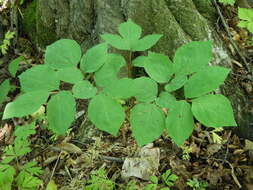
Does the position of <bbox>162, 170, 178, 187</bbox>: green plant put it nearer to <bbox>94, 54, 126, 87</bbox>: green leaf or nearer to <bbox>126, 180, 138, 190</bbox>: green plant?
<bbox>126, 180, 138, 190</bbox>: green plant

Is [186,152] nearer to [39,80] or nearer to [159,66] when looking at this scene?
[159,66]

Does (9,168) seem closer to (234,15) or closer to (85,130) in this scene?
(85,130)

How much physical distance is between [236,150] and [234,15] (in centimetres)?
132

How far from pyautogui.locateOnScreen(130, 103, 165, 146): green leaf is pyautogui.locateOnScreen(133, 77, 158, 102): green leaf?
0.04 metres

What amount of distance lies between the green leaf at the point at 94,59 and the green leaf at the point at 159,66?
222mm

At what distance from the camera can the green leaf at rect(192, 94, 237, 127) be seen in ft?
3.58

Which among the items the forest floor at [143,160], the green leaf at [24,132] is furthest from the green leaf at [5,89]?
the forest floor at [143,160]

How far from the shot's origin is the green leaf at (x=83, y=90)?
118 centimetres

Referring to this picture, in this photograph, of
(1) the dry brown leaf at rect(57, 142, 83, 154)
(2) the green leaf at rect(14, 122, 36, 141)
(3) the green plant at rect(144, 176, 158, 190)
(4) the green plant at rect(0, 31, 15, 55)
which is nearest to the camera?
(3) the green plant at rect(144, 176, 158, 190)

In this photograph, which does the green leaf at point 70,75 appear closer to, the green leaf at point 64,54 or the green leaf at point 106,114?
the green leaf at point 64,54

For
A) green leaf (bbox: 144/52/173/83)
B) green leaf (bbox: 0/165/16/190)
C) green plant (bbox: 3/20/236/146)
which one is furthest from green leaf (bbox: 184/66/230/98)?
green leaf (bbox: 0/165/16/190)

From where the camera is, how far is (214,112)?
43.7 inches

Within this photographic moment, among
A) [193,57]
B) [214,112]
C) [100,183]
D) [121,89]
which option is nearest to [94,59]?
[121,89]

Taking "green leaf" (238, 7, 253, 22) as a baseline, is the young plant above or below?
below
